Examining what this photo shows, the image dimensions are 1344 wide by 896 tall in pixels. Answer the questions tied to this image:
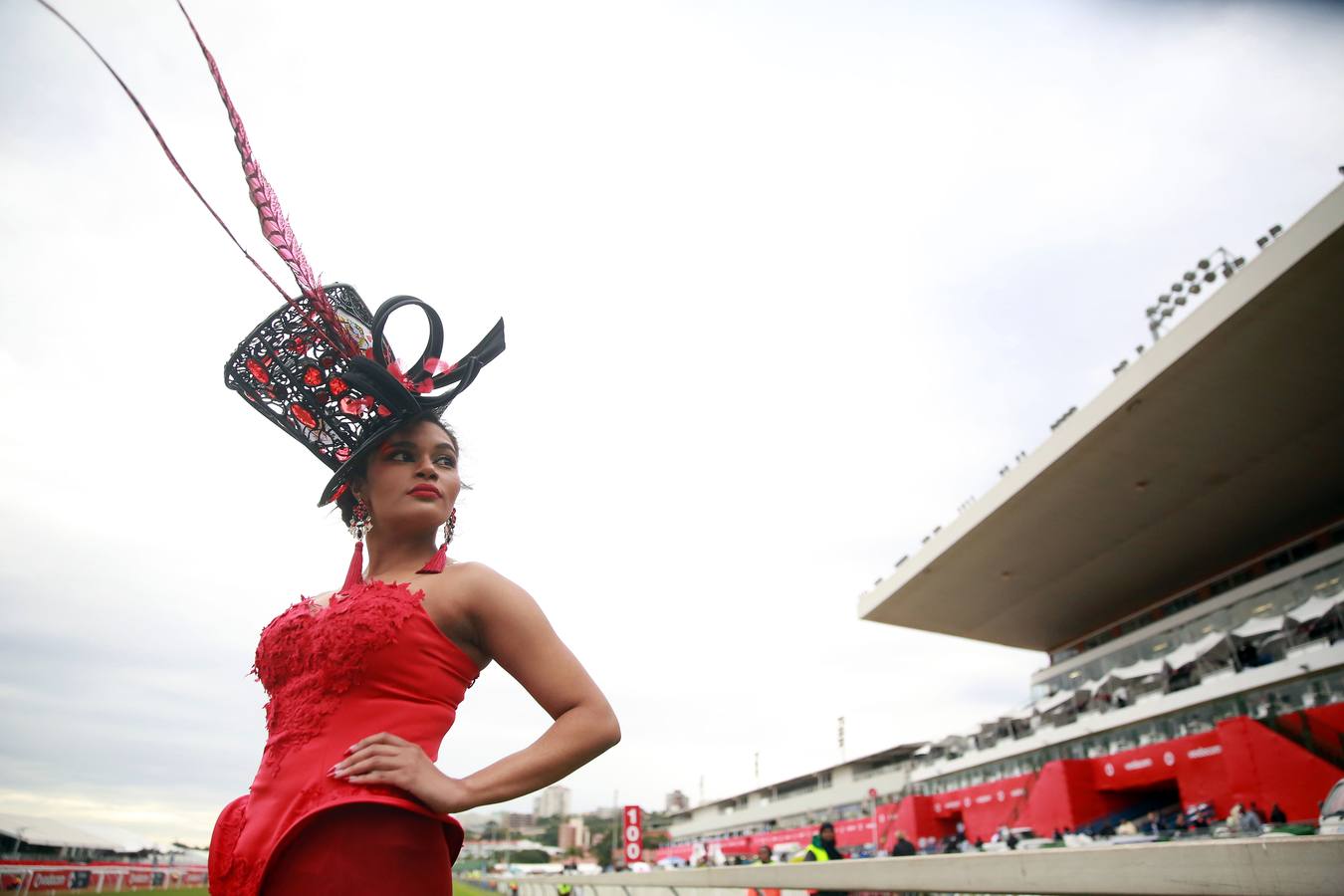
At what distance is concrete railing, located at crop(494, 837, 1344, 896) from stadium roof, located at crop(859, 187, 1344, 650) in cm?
1425

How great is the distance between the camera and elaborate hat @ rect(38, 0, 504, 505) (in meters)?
1.26

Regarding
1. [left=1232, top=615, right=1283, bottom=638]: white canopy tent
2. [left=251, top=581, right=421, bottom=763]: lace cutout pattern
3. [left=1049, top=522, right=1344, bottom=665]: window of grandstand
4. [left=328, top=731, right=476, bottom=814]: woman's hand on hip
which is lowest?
[left=328, top=731, right=476, bottom=814]: woman's hand on hip

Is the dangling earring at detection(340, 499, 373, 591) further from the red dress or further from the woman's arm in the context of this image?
the woman's arm

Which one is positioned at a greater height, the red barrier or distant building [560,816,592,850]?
the red barrier

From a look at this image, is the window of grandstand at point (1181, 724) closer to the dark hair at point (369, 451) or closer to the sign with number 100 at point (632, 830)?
the sign with number 100 at point (632, 830)

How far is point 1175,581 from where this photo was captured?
2503 centimetres

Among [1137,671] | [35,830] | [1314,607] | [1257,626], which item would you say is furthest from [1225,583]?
[35,830]

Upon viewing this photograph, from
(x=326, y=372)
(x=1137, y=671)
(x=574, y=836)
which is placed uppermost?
(x=1137, y=671)

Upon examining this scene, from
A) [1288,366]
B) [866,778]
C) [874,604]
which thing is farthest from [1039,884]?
[866,778]

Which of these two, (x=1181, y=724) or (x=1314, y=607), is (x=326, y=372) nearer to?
(x=1314, y=607)

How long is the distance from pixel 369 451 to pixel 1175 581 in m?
29.2

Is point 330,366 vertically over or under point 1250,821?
over

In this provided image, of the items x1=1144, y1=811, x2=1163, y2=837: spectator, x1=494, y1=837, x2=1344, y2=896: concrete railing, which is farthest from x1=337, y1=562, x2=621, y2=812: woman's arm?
x1=1144, y1=811, x2=1163, y2=837: spectator

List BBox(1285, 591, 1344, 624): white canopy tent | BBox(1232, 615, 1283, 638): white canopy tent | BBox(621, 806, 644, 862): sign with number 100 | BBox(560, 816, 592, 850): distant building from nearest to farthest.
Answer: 1. BBox(621, 806, 644, 862): sign with number 100
2. BBox(1285, 591, 1344, 624): white canopy tent
3. BBox(1232, 615, 1283, 638): white canopy tent
4. BBox(560, 816, 592, 850): distant building
